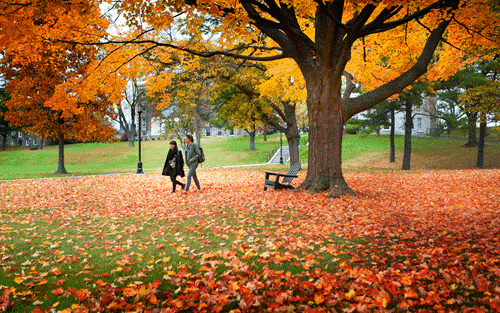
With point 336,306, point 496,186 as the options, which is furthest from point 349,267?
point 496,186

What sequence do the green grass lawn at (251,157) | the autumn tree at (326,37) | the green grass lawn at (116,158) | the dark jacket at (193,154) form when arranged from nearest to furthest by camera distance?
the autumn tree at (326,37), the dark jacket at (193,154), the green grass lawn at (251,157), the green grass lawn at (116,158)

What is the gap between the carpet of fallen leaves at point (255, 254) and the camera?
12.4ft

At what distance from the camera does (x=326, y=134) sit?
1047 cm

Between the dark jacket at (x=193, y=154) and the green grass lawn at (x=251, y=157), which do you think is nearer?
the dark jacket at (x=193, y=154)

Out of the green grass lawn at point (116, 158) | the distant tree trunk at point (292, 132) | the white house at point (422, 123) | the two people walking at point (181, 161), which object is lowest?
the green grass lawn at point (116, 158)

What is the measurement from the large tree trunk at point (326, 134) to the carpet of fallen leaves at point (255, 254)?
752 mm

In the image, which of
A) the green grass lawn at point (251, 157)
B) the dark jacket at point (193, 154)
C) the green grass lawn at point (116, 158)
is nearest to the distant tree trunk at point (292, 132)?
the green grass lawn at point (251, 157)

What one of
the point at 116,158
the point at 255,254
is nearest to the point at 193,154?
the point at 255,254

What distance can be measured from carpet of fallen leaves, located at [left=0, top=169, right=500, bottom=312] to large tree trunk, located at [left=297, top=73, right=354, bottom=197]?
0.75 m

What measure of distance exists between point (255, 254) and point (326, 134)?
233 inches

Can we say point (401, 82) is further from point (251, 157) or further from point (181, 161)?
point (251, 157)

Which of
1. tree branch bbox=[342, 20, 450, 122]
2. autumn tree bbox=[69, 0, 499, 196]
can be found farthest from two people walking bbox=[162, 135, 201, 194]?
tree branch bbox=[342, 20, 450, 122]

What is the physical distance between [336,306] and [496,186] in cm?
1154

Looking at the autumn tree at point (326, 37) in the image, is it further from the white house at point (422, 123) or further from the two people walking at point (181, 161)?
the white house at point (422, 123)
